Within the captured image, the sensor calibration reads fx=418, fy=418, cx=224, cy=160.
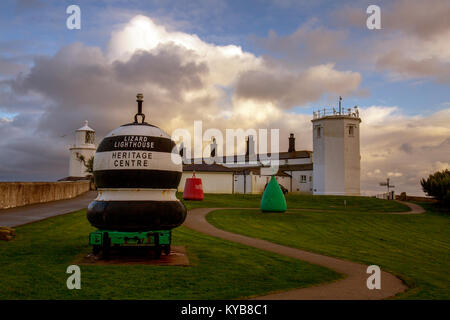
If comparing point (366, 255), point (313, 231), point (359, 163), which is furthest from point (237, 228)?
point (359, 163)

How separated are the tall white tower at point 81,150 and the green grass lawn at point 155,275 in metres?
62.6

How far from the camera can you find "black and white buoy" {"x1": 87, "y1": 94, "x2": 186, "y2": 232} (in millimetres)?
10883

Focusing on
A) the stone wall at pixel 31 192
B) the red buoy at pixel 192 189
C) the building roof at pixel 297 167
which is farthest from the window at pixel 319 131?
the stone wall at pixel 31 192

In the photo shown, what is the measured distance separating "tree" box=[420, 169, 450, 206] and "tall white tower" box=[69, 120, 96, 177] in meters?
54.0

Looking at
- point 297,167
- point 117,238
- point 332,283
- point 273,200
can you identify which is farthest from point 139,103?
point 297,167

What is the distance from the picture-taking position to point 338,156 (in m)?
56.1

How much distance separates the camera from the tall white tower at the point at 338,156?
55781mm

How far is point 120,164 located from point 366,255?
9.00 metres

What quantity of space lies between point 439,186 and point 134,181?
38.6 metres

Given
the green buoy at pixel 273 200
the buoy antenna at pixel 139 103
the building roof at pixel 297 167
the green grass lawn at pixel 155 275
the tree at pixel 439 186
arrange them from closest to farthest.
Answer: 1. the green grass lawn at pixel 155 275
2. the buoy antenna at pixel 139 103
3. the green buoy at pixel 273 200
4. the tree at pixel 439 186
5. the building roof at pixel 297 167

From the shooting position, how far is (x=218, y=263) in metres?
11.1

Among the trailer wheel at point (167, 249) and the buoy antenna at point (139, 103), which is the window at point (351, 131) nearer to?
the buoy antenna at point (139, 103)
